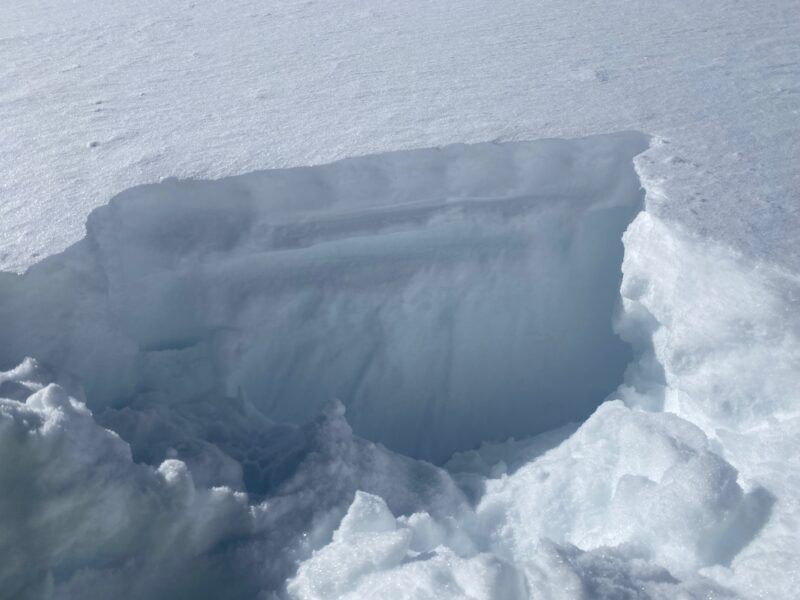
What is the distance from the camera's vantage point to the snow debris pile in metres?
1.23

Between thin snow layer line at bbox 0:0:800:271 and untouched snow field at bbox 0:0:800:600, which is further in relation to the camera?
thin snow layer line at bbox 0:0:800:271

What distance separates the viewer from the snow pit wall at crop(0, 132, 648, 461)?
6.01ft

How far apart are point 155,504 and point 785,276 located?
1.23m

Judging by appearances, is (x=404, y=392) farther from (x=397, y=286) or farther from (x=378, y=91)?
(x=378, y=91)

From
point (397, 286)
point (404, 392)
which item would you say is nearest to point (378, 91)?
point (397, 286)

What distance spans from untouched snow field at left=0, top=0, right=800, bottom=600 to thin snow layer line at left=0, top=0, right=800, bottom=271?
1 centimetres

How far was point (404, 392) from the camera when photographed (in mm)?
1985

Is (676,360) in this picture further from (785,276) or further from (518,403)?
(518,403)

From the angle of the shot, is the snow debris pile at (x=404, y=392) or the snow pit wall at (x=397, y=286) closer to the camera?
the snow debris pile at (x=404, y=392)

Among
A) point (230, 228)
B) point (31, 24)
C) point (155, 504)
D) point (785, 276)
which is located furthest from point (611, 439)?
point (31, 24)

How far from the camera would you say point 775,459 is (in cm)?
132

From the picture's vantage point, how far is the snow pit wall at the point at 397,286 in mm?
1831

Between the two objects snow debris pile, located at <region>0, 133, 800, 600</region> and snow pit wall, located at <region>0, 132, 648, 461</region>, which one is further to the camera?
snow pit wall, located at <region>0, 132, 648, 461</region>

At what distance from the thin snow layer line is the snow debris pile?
83 millimetres
